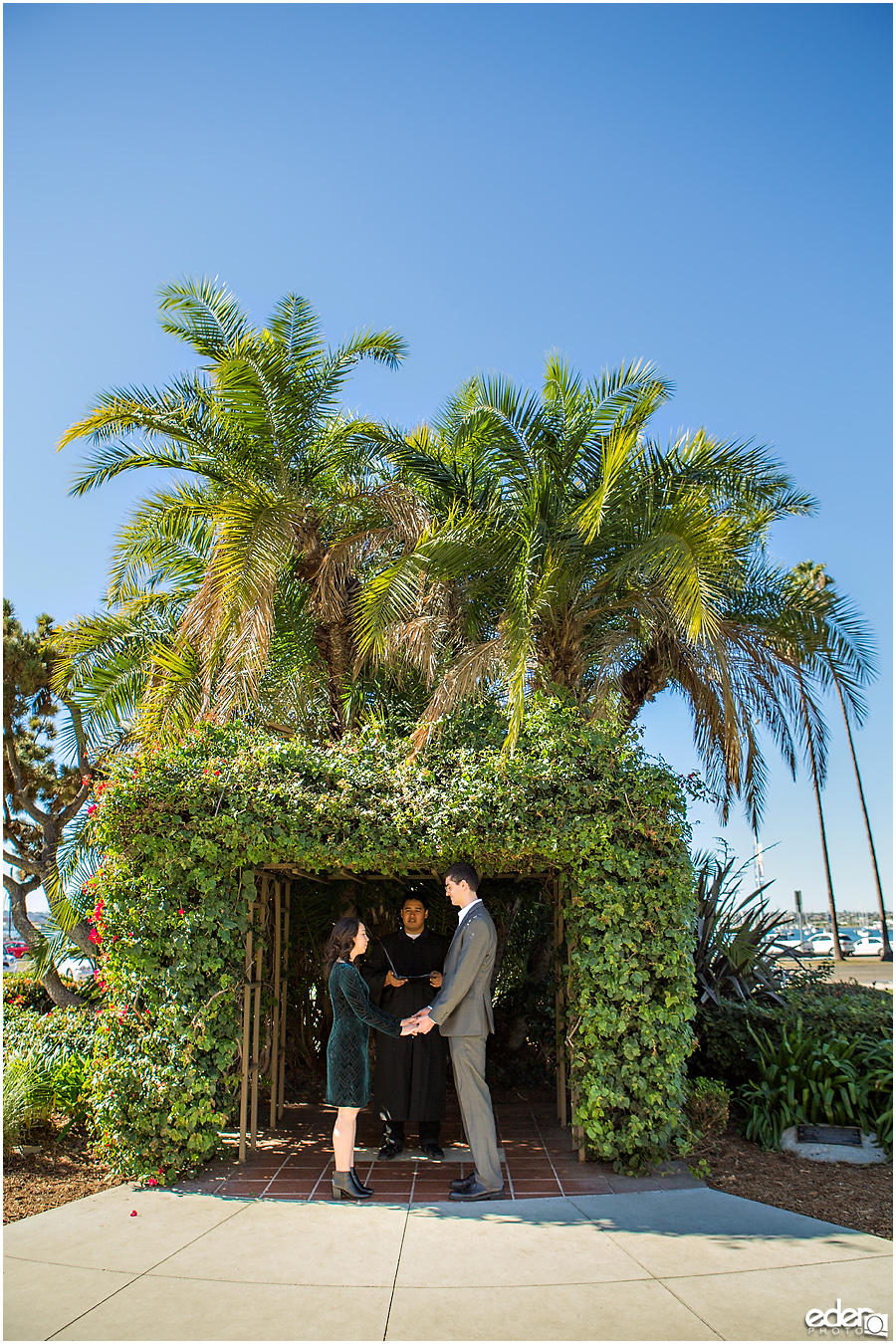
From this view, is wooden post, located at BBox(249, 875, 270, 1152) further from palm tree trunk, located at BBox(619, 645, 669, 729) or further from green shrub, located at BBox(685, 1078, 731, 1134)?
palm tree trunk, located at BBox(619, 645, 669, 729)

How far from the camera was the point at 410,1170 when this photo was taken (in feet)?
19.8

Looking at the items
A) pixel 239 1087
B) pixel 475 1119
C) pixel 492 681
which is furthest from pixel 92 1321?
pixel 492 681

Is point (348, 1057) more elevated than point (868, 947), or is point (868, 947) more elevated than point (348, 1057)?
point (348, 1057)

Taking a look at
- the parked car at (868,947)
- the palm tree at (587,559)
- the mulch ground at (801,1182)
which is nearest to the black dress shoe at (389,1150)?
Answer: the mulch ground at (801,1182)

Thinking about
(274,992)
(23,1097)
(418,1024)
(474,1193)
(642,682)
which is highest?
(642,682)

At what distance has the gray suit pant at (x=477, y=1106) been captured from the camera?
17.2 feet

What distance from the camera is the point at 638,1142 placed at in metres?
5.79

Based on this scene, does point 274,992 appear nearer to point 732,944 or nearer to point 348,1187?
point 348,1187

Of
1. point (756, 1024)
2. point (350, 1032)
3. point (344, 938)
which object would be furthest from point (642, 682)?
point (350, 1032)

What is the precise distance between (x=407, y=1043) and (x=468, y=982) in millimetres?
2038

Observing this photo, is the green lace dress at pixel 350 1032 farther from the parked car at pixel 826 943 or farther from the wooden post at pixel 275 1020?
the parked car at pixel 826 943

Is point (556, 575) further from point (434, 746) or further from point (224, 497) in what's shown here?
point (224, 497)

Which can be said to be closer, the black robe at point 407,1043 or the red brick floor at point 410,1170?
the red brick floor at point 410,1170

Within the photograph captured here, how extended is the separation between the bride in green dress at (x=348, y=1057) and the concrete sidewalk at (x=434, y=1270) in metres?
0.22
